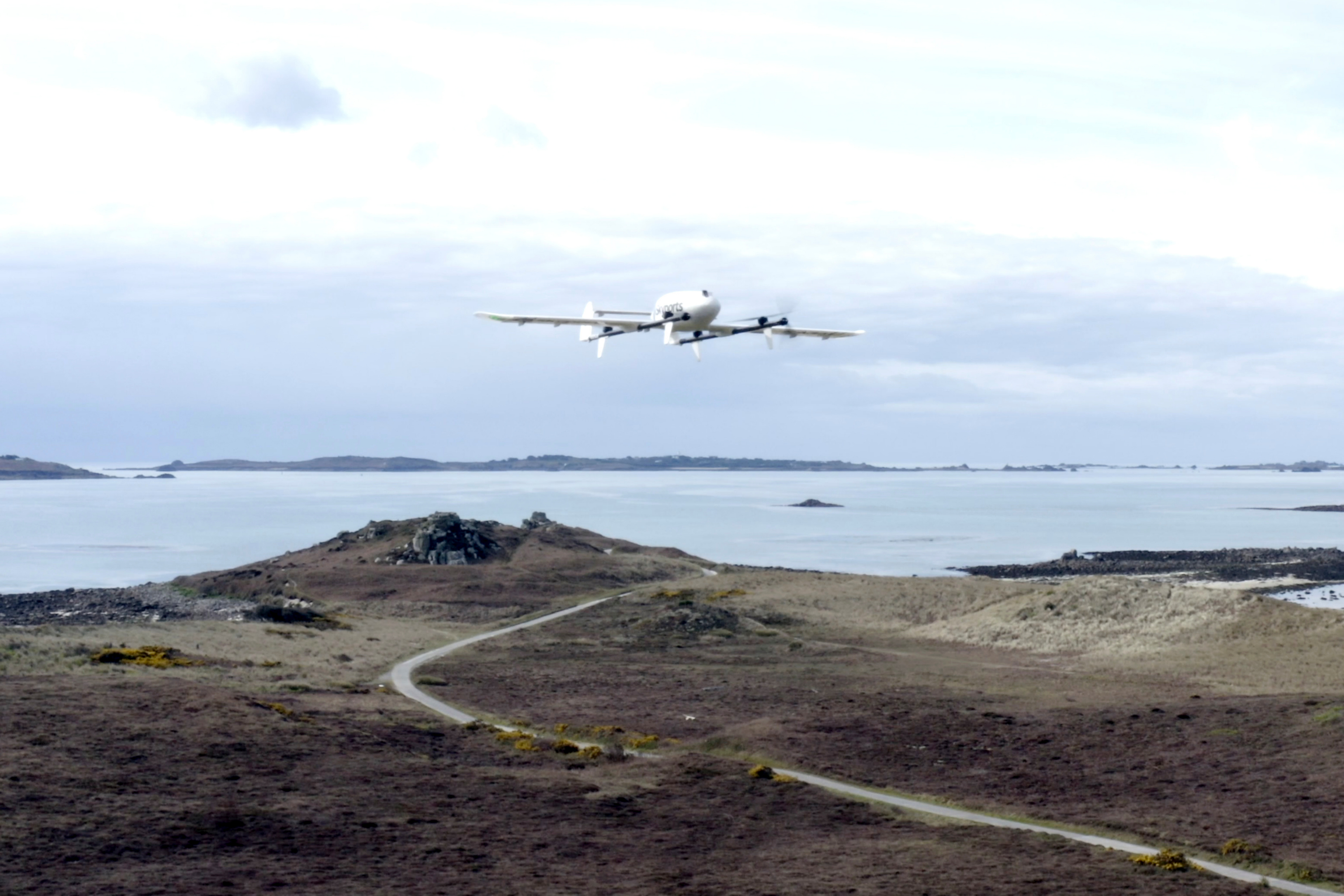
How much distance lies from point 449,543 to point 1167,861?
2735 inches

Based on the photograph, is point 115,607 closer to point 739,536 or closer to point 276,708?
point 276,708

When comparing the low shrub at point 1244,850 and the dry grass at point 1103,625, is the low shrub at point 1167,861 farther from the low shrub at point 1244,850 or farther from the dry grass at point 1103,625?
the dry grass at point 1103,625

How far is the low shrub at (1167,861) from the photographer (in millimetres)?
19281

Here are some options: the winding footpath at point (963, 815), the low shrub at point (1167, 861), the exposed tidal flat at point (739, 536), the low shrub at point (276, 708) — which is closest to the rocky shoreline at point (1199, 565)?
the exposed tidal flat at point (739, 536)

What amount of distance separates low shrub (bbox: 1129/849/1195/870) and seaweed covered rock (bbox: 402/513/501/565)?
65618mm

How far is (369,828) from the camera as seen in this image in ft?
72.3

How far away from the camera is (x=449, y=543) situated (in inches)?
3324

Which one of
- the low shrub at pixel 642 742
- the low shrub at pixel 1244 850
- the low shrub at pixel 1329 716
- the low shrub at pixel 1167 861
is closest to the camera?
the low shrub at pixel 1167 861

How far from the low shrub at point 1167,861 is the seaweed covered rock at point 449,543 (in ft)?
215

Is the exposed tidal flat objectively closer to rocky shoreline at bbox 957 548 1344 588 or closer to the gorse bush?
rocky shoreline at bbox 957 548 1344 588

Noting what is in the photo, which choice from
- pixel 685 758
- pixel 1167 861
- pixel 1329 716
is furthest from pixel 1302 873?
pixel 685 758

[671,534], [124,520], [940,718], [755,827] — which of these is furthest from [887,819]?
[124,520]

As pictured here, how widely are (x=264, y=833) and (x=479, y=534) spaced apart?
219 ft

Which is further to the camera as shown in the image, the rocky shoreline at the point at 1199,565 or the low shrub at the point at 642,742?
the rocky shoreline at the point at 1199,565
